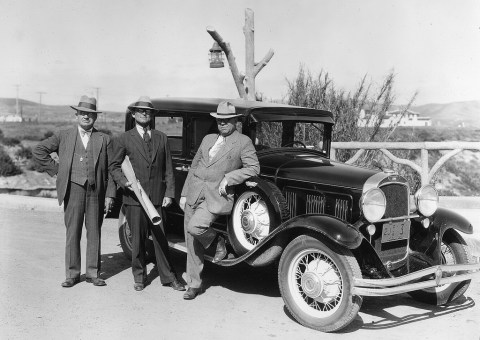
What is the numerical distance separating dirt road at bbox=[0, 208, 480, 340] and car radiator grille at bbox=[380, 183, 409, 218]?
0.94 metres

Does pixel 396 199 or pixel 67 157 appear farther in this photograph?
pixel 67 157

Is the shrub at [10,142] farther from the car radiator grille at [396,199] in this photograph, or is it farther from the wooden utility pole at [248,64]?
the car radiator grille at [396,199]

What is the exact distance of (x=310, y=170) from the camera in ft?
17.4

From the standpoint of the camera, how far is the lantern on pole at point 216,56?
10.8m

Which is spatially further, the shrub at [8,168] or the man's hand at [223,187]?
the shrub at [8,168]

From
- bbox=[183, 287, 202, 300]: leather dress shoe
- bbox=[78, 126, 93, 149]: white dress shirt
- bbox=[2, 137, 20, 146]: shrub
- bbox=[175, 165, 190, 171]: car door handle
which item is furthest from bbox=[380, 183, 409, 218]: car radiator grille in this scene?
bbox=[2, 137, 20, 146]: shrub

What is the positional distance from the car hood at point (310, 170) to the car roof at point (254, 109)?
400mm

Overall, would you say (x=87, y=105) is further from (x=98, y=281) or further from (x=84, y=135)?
(x=98, y=281)

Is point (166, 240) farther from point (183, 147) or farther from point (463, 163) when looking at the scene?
point (463, 163)

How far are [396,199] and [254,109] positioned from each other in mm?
1723

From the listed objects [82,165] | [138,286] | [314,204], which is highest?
[82,165]

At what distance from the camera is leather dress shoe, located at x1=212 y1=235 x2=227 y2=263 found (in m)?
5.56

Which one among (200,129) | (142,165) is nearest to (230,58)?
(200,129)

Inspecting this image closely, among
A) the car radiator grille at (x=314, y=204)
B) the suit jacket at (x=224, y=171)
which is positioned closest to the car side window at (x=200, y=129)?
the suit jacket at (x=224, y=171)
